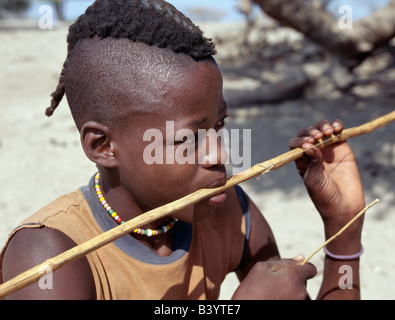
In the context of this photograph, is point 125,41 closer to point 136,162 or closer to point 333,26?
point 136,162

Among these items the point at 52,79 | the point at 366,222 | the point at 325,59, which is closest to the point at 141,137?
the point at 366,222

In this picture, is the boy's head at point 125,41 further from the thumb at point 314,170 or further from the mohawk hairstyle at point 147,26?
the thumb at point 314,170

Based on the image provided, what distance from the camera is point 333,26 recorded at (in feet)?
17.6

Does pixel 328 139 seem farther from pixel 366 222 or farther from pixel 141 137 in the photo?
pixel 366 222

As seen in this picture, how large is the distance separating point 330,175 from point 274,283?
22.1 inches

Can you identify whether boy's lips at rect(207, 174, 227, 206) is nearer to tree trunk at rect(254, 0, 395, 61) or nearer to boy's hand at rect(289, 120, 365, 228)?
boy's hand at rect(289, 120, 365, 228)

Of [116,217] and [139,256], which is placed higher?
[116,217]

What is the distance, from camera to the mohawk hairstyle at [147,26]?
1.16 meters

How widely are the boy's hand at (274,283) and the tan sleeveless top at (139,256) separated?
242 millimetres

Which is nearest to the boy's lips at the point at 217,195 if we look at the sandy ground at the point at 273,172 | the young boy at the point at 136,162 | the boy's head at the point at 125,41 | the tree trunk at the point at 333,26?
the young boy at the point at 136,162

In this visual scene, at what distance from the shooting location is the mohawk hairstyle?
3.82 feet

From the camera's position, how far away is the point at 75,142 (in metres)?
4.84

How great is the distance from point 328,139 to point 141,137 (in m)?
0.65

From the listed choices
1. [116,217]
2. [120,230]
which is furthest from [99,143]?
[120,230]
